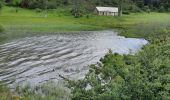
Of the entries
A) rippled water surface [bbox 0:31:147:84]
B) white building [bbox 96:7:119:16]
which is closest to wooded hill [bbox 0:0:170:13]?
white building [bbox 96:7:119:16]

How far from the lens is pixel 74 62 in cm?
5241

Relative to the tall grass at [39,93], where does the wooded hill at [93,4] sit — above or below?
below

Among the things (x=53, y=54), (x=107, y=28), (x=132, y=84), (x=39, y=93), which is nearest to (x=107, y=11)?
(x=107, y=28)

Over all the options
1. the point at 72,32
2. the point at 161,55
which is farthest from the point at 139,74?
the point at 72,32

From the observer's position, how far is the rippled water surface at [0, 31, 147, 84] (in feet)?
142

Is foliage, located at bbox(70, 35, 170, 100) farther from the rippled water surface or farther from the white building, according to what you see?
the white building

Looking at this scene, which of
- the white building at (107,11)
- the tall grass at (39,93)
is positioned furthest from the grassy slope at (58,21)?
the tall grass at (39,93)

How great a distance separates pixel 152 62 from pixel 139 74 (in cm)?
276

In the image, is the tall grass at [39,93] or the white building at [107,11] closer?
the tall grass at [39,93]

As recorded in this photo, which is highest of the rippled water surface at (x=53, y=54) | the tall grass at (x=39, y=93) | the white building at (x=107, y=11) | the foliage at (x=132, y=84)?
the foliage at (x=132, y=84)

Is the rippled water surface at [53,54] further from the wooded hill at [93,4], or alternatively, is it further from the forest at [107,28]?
the wooded hill at [93,4]

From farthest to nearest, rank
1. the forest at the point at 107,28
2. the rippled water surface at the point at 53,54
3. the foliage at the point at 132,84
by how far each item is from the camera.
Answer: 1. the rippled water surface at the point at 53,54
2. the forest at the point at 107,28
3. the foliage at the point at 132,84

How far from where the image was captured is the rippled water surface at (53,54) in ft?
142

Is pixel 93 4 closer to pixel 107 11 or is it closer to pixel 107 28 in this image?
pixel 107 11
